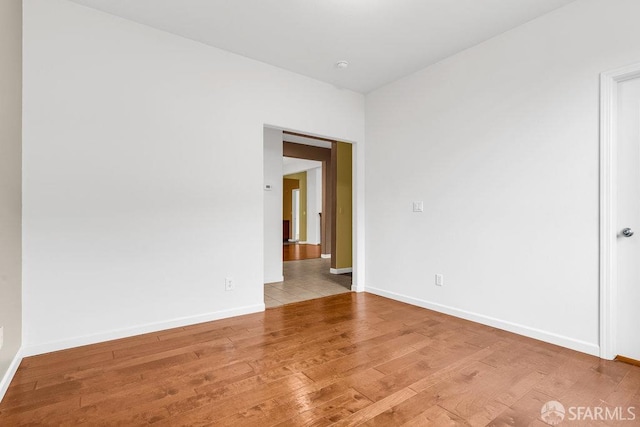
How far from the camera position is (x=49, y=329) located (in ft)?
8.04

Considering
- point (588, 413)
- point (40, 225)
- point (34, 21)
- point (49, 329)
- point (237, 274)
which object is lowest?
point (588, 413)

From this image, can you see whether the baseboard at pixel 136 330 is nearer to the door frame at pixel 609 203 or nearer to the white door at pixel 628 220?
the door frame at pixel 609 203

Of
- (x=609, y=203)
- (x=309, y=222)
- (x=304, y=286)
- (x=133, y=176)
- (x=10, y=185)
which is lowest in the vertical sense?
(x=304, y=286)

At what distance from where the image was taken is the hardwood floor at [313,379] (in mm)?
1678

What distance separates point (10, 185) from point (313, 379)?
91.2 inches

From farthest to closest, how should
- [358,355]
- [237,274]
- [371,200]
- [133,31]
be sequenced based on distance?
[371,200], [237,274], [133,31], [358,355]

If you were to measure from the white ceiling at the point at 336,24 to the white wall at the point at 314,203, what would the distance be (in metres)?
7.55

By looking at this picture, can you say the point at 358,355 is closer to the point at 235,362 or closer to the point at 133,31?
the point at 235,362

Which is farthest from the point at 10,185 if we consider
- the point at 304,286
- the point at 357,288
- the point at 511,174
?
the point at 511,174

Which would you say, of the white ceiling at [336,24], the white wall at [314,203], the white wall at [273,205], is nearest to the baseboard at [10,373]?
the white ceiling at [336,24]

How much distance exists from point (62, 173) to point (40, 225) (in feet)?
1.38

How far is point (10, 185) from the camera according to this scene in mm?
2078

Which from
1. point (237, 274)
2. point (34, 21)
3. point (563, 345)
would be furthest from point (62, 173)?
point (563, 345)

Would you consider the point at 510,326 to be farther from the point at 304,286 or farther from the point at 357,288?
the point at 304,286
